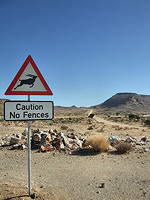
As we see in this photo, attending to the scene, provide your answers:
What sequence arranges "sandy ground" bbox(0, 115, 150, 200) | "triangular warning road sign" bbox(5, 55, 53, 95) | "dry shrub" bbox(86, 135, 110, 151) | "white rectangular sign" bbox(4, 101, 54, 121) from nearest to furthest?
1. "white rectangular sign" bbox(4, 101, 54, 121)
2. "triangular warning road sign" bbox(5, 55, 53, 95)
3. "sandy ground" bbox(0, 115, 150, 200)
4. "dry shrub" bbox(86, 135, 110, 151)

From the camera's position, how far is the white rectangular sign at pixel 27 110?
12.9 feet

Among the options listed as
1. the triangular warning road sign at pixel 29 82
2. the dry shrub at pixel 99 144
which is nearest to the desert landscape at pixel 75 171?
the dry shrub at pixel 99 144

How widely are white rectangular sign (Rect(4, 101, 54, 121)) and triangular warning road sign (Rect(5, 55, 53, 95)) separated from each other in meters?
0.24

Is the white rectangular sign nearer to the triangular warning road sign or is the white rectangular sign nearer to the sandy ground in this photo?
the triangular warning road sign

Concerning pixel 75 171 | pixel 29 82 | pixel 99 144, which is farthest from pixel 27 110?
pixel 99 144

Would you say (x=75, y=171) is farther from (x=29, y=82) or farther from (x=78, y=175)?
(x=29, y=82)

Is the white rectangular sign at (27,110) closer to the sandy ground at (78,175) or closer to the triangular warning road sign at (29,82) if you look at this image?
the triangular warning road sign at (29,82)

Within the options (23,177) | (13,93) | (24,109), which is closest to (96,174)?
(23,177)

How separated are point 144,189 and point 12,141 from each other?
26.2ft

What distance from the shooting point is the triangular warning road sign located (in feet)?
13.3

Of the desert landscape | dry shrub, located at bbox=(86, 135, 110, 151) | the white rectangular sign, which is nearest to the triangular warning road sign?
the white rectangular sign

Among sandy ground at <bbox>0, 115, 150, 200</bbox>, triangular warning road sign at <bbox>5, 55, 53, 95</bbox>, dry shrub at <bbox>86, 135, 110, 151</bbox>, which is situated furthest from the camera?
dry shrub at <bbox>86, 135, 110, 151</bbox>

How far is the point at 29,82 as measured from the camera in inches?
161

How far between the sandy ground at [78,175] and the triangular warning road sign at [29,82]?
237 cm
